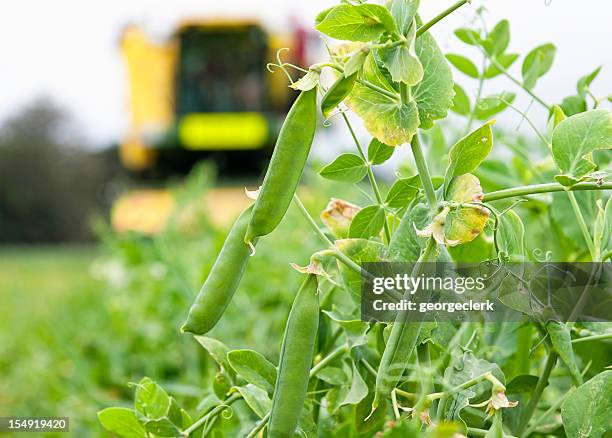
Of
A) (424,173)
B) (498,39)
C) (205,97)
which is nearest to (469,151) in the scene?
(424,173)

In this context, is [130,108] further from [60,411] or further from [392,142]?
[392,142]

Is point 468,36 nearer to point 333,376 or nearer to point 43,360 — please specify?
point 333,376

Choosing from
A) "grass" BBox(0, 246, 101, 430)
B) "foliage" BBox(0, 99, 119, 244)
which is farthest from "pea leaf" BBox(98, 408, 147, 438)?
"foliage" BBox(0, 99, 119, 244)

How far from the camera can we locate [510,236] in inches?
17.6

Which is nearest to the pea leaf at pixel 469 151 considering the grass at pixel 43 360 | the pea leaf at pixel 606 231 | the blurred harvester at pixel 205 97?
the pea leaf at pixel 606 231

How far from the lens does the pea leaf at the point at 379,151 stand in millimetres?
491

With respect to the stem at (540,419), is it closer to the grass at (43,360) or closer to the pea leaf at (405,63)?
the pea leaf at (405,63)

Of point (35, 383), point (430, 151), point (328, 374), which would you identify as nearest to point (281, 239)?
point (35, 383)

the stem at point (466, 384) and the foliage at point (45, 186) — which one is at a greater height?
the stem at point (466, 384)

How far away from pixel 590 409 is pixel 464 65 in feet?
1.11

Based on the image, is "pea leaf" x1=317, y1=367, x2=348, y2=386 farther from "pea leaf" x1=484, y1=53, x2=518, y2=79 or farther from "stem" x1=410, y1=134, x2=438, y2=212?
"pea leaf" x1=484, y1=53, x2=518, y2=79

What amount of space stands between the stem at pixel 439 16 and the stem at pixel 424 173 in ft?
0.18

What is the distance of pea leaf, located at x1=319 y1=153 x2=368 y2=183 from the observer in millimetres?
500

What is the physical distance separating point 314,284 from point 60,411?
116cm
